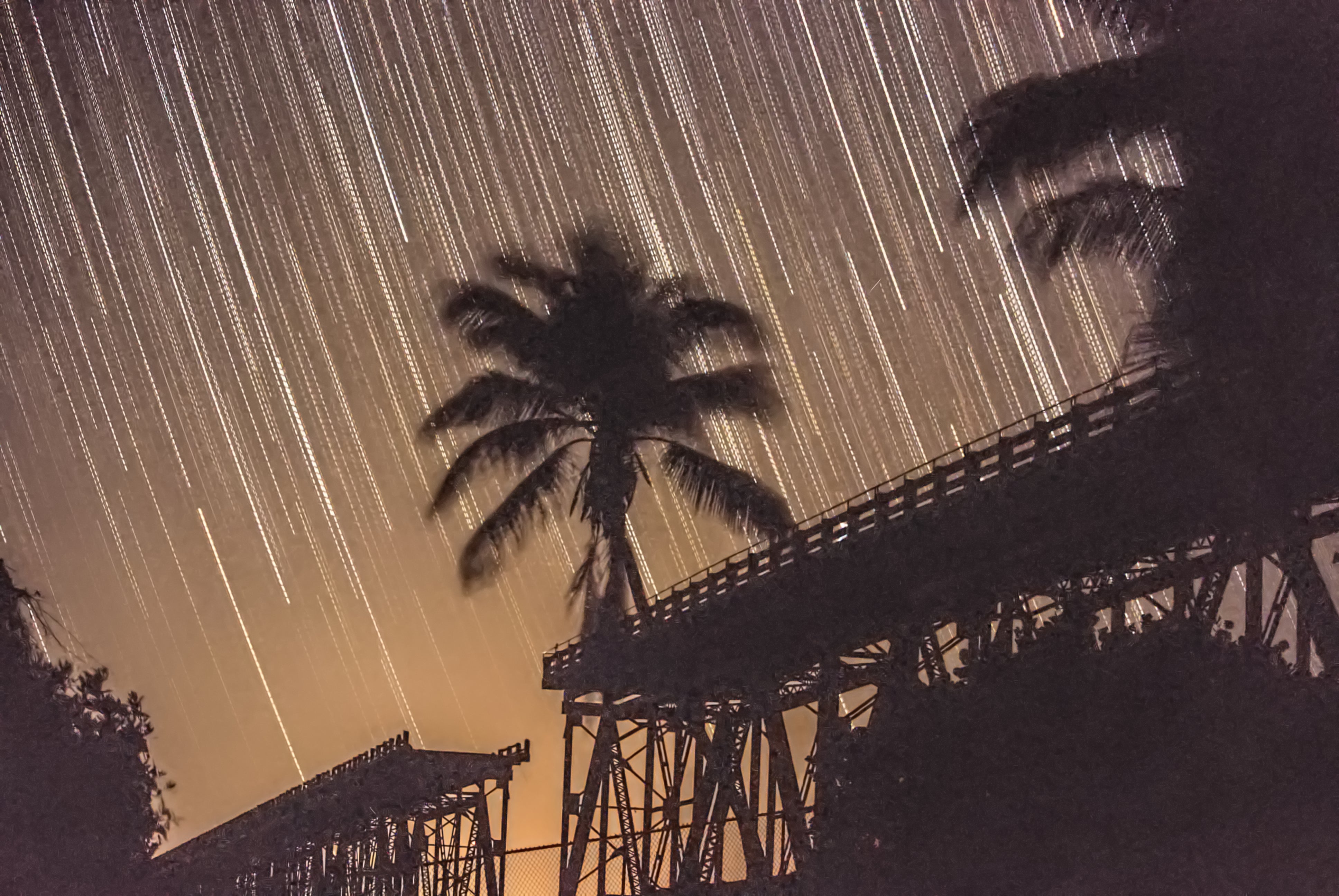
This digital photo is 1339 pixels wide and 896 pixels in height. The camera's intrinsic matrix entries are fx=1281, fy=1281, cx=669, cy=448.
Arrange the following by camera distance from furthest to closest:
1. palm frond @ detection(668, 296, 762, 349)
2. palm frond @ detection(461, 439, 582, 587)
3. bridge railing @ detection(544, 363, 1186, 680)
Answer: palm frond @ detection(461, 439, 582, 587), palm frond @ detection(668, 296, 762, 349), bridge railing @ detection(544, 363, 1186, 680)

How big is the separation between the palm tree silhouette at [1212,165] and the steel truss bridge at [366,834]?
24.2ft

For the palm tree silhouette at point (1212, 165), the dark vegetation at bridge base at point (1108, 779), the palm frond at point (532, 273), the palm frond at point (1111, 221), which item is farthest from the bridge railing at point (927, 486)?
the palm frond at point (532, 273)

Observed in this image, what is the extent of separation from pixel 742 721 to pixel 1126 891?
3.72m

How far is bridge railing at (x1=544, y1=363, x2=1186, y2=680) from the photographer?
8672 mm

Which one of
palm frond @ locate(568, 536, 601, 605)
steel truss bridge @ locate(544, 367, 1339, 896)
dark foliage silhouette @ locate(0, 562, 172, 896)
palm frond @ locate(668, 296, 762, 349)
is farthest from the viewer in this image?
dark foliage silhouette @ locate(0, 562, 172, 896)

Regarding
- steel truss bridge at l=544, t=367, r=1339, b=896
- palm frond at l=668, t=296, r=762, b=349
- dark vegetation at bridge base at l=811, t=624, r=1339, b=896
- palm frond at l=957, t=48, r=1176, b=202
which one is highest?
palm frond at l=668, t=296, r=762, b=349

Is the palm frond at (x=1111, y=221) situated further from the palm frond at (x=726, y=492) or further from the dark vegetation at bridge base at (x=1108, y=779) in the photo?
the palm frond at (x=726, y=492)

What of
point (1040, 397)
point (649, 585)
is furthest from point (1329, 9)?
point (649, 585)

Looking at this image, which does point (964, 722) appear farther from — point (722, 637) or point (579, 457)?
point (579, 457)

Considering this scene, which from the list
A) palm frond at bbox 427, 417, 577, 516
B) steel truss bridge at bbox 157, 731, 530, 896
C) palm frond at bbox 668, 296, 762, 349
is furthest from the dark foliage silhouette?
palm frond at bbox 668, 296, 762, 349

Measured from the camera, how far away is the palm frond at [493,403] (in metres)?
14.0

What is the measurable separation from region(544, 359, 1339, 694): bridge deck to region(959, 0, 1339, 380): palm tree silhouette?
1.88 feet

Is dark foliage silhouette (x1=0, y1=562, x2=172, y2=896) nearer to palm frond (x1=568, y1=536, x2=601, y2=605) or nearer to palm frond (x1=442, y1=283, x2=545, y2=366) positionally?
palm frond (x1=568, y1=536, x2=601, y2=605)

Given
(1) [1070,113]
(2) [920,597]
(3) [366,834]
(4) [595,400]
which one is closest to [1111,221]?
(1) [1070,113]
